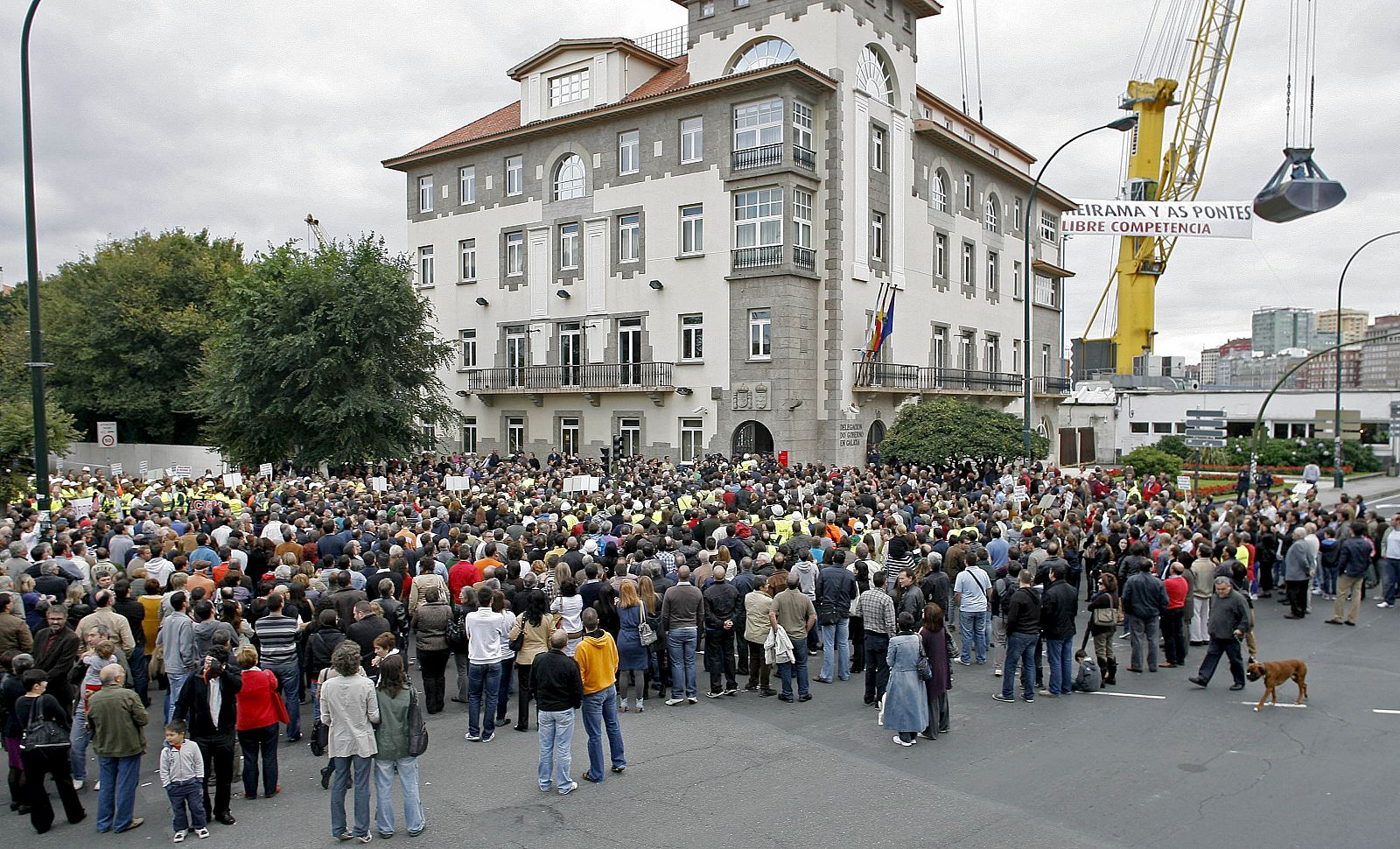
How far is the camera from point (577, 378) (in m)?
36.9

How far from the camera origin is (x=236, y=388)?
28.5 meters

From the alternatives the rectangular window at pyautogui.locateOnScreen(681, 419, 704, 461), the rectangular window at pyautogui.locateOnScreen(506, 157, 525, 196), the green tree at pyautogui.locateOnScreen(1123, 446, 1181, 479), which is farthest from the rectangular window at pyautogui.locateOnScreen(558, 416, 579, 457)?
the green tree at pyautogui.locateOnScreen(1123, 446, 1181, 479)

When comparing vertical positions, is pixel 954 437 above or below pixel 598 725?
above

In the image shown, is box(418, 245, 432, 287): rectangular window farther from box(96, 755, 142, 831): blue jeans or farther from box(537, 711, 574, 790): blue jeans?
box(537, 711, 574, 790): blue jeans

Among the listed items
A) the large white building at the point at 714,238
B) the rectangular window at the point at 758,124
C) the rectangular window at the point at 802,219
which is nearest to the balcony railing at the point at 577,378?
the large white building at the point at 714,238

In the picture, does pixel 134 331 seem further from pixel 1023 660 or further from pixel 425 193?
pixel 1023 660

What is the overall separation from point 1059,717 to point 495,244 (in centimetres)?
3402

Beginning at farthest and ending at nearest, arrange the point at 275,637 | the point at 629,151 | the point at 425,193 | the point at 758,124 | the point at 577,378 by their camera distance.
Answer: the point at 425,193, the point at 577,378, the point at 629,151, the point at 758,124, the point at 275,637

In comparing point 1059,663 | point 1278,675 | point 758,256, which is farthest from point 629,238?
point 1278,675

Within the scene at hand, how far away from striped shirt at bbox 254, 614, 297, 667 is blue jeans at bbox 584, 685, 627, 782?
3.15m

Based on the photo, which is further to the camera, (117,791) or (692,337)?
(692,337)

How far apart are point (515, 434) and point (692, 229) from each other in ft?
39.9

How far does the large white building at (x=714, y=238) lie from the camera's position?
32438 mm

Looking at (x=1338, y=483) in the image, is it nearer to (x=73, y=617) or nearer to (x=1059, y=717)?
(x=1059, y=717)
